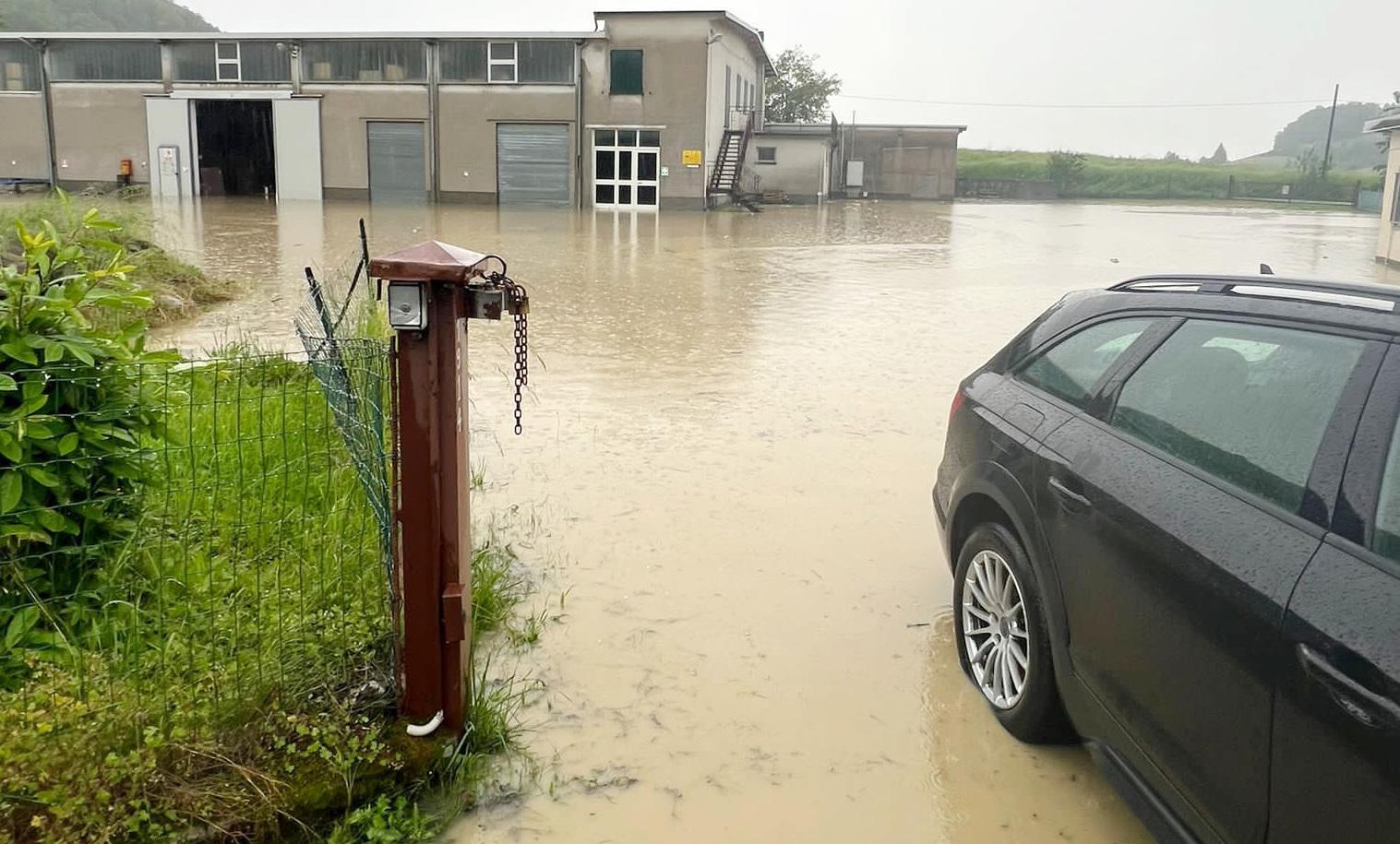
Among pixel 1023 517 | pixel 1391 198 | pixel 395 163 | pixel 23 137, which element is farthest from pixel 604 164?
pixel 1023 517

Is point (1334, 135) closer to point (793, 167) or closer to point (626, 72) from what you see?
point (793, 167)

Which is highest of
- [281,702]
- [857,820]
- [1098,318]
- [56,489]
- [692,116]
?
[692,116]

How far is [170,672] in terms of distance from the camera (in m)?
3.41

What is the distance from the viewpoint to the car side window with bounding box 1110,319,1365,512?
8.80ft

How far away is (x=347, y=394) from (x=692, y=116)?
109ft

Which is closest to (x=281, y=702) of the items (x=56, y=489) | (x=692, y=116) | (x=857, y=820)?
(x=56, y=489)

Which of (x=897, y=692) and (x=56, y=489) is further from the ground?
(x=56, y=489)

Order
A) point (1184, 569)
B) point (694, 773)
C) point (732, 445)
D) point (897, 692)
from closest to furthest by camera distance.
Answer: point (1184, 569) → point (694, 773) → point (897, 692) → point (732, 445)

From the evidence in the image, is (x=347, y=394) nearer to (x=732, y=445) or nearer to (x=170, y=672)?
(x=170, y=672)

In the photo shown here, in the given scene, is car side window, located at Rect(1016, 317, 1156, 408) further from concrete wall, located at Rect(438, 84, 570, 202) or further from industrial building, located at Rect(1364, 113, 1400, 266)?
concrete wall, located at Rect(438, 84, 570, 202)

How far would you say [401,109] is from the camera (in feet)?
123

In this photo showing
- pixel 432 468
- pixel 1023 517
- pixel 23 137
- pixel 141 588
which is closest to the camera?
pixel 432 468

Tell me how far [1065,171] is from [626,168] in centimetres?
3607

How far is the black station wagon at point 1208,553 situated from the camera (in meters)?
2.26
